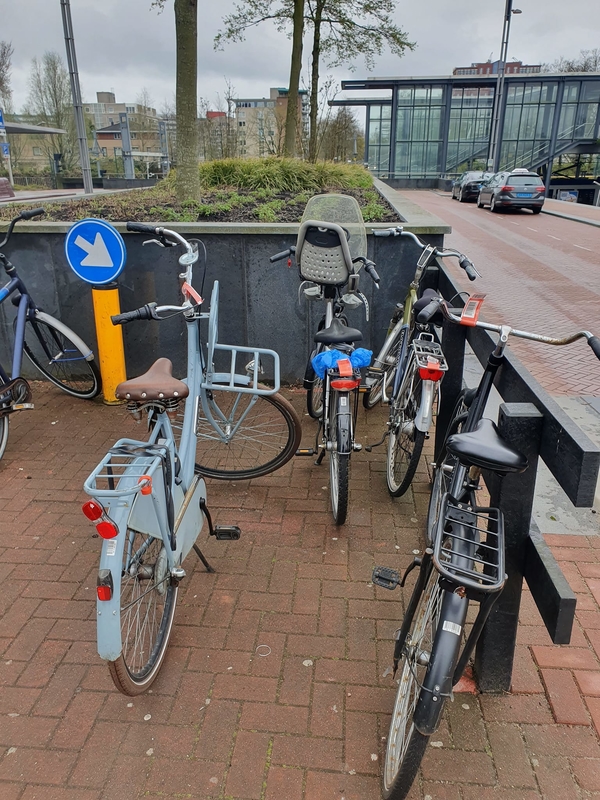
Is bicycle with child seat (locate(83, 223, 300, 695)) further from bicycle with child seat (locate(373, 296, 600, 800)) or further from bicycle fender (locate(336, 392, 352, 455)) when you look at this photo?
bicycle with child seat (locate(373, 296, 600, 800))

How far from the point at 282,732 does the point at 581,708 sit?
44.3 inches

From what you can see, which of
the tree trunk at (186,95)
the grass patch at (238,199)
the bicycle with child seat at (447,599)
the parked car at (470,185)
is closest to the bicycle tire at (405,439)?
the bicycle with child seat at (447,599)

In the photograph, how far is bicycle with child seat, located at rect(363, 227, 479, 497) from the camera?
332 cm

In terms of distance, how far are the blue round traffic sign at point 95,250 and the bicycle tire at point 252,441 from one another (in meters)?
1.44

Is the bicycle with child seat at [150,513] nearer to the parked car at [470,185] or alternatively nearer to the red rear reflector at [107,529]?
the red rear reflector at [107,529]

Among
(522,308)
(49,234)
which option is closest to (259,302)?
(49,234)

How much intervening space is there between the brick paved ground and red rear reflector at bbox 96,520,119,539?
30.4 inches

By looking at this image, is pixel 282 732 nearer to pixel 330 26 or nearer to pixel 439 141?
pixel 330 26

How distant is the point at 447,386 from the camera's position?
3.99 meters

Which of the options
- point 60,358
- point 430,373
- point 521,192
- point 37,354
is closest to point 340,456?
point 430,373

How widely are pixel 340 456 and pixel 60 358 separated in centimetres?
303

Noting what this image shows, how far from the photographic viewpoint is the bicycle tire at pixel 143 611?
2.30m

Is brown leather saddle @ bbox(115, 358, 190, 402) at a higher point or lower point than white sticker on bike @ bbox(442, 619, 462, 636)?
higher

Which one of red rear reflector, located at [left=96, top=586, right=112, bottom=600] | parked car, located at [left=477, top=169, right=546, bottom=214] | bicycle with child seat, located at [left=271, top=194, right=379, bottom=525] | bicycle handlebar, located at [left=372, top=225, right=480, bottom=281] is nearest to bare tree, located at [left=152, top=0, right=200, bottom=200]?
bicycle handlebar, located at [left=372, top=225, right=480, bottom=281]
